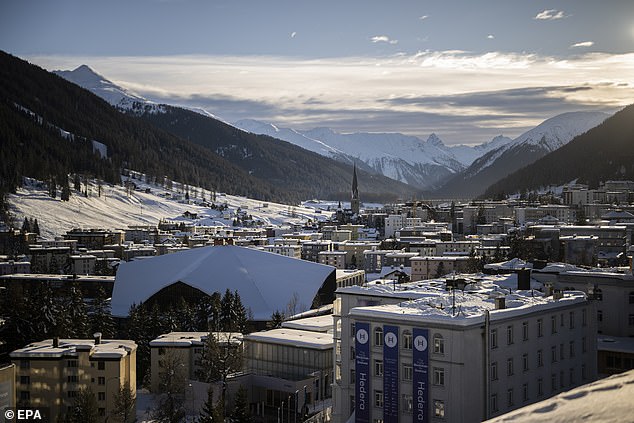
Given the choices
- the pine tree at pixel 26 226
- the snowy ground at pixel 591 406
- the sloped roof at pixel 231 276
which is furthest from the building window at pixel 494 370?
the pine tree at pixel 26 226

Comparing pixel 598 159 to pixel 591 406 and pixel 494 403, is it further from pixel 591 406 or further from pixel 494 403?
pixel 591 406

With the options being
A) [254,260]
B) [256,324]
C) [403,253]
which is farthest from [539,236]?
[256,324]

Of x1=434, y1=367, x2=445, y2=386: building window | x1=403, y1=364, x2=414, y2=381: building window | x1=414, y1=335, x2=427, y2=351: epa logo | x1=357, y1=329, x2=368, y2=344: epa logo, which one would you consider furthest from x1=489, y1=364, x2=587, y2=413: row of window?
x1=357, y1=329, x2=368, y2=344: epa logo

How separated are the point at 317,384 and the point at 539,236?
60622 millimetres

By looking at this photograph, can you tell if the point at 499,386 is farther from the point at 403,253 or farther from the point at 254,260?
the point at 403,253

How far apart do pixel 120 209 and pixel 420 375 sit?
133079mm

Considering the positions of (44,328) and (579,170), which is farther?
(579,170)

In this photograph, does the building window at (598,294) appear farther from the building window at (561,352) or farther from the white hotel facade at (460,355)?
the building window at (561,352)

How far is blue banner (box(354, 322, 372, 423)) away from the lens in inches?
982

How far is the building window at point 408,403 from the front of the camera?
23.9 meters

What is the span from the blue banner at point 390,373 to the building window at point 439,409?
4.33ft

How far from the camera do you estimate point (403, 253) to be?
9544 cm

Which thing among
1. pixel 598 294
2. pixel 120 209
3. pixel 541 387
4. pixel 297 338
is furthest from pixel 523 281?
pixel 120 209

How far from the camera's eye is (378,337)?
2481 centimetres
